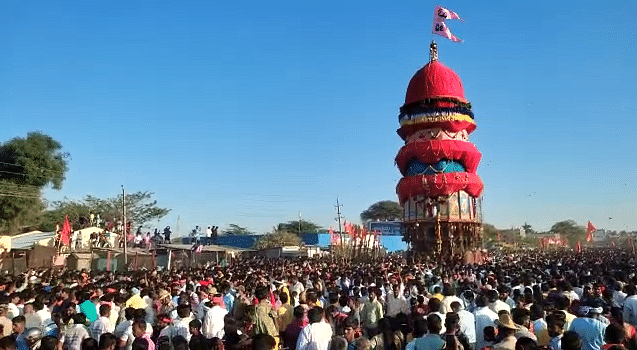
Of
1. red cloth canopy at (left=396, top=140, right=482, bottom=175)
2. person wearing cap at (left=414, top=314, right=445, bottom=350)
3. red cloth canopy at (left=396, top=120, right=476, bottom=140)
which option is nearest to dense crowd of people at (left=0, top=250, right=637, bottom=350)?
person wearing cap at (left=414, top=314, right=445, bottom=350)

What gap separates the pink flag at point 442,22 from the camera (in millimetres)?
42000

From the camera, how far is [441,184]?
3988 cm

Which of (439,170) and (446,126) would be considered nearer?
(439,170)

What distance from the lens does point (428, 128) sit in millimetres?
41562

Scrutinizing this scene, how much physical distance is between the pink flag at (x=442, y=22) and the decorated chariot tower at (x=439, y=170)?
244cm

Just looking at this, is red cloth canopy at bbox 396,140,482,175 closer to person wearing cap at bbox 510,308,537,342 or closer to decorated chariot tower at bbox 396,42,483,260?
decorated chariot tower at bbox 396,42,483,260

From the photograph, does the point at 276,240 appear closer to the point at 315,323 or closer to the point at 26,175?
the point at 26,175

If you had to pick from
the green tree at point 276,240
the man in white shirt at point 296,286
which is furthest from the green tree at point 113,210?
the man in white shirt at point 296,286

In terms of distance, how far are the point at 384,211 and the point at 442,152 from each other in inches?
2547

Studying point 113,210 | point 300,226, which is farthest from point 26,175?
point 300,226

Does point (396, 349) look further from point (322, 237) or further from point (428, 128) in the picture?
point (322, 237)

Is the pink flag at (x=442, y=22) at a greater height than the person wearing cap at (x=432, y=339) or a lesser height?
greater

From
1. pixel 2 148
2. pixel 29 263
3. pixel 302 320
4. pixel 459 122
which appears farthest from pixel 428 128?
pixel 302 320

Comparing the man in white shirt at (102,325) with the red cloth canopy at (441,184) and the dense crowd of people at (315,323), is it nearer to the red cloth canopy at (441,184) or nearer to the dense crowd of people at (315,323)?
the dense crowd of people at (315,323)
